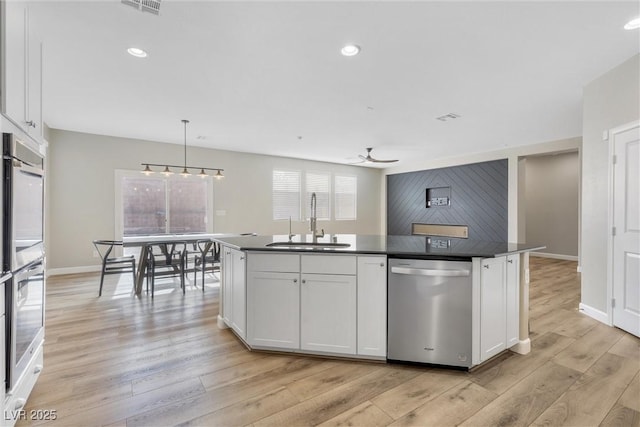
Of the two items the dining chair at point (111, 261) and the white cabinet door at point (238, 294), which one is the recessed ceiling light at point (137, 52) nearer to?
the white cabinet door at point (238, 294)

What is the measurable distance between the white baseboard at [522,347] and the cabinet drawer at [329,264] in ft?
5.16

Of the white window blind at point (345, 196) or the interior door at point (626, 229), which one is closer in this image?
the interior door at point (626, 229)

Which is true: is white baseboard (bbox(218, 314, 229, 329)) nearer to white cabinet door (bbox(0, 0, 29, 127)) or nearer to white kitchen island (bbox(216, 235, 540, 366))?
white kitchen island (bbox(216, 235, 540, 366))

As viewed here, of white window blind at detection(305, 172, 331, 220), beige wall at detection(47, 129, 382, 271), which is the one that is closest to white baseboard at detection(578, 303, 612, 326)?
white window blind at detection(305, 172, 331, 220)

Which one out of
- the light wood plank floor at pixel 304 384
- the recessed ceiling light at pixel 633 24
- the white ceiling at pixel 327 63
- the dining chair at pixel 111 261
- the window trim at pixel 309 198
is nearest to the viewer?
the light wood plank floor at pixel 304 384

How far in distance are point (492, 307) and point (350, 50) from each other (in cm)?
245

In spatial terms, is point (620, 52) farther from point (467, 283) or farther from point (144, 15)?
point (144, 15)

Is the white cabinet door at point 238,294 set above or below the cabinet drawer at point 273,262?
below

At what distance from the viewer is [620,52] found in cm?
279

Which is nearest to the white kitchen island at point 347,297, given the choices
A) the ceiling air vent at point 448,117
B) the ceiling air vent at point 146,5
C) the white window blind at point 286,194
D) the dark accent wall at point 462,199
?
the ceiling air vent at point 146,5

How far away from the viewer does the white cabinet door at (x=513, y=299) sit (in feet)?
8.20

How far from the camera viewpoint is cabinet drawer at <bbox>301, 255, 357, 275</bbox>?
243 cm

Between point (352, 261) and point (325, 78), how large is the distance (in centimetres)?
202

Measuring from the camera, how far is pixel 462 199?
7836 mm
